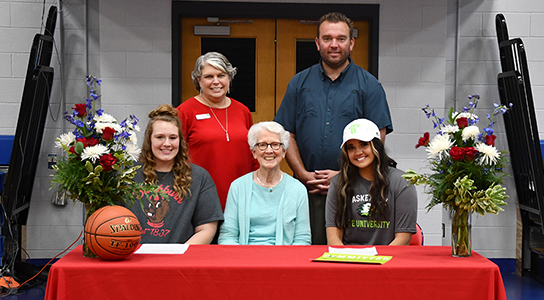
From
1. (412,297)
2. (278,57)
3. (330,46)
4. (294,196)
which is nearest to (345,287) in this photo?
(412,297)

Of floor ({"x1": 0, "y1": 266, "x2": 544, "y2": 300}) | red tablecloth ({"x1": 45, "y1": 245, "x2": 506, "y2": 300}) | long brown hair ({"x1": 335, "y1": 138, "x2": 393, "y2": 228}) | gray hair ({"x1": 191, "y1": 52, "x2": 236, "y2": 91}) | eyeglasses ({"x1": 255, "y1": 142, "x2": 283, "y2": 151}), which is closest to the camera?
red tablecloth ({"x1": 45, "y1": 245, "x2": 506, "y2": 300})

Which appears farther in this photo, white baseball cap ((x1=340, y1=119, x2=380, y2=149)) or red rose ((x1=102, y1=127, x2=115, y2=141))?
white baseball cap ((x1=340, y1=119, x2=380, y2=149))

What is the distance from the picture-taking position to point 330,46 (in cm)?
295

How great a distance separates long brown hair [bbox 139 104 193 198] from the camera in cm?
254

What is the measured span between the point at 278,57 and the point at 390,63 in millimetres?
920

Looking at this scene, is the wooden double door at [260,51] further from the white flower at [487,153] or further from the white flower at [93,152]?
the white flower at [487,153]

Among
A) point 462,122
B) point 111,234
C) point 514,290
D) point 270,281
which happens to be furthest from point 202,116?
point 514,290

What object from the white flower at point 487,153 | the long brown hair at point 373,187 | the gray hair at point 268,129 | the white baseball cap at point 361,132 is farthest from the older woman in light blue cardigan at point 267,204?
the white flower at point 487,153

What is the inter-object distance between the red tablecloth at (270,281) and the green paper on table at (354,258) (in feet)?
0.11

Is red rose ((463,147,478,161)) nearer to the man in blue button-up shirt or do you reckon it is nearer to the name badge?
the man in blue button-up shirt

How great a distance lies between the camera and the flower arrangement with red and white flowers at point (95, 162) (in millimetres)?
1944

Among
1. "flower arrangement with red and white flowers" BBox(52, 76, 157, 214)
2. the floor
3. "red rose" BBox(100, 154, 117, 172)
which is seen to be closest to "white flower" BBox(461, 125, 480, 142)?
"flower arrangement with red and white flowers" BBox(52, 76, 157, 214)

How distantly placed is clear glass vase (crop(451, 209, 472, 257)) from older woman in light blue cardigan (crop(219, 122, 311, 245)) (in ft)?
2.57

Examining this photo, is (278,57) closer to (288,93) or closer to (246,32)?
(246,32)
